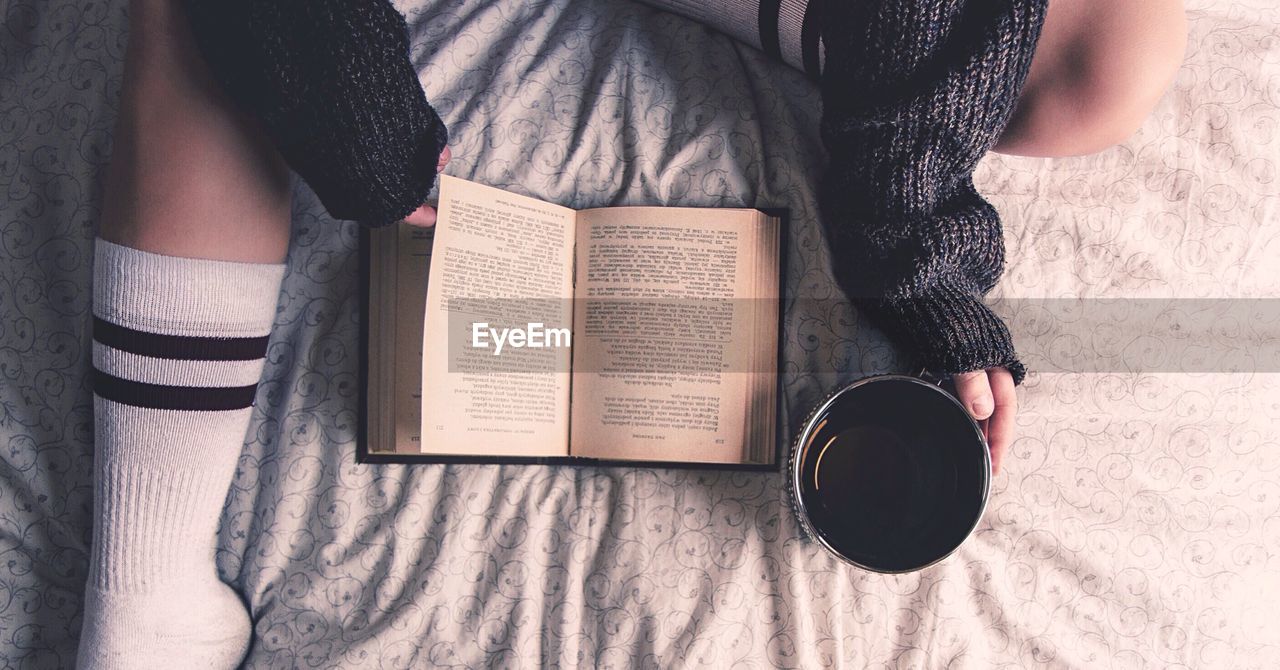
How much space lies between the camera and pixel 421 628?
0.77 metres

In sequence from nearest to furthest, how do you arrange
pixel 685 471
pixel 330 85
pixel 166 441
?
pixel 330 85 → pixel 166 441 → pixel 685 471

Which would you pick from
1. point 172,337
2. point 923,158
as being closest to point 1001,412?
point 923,158

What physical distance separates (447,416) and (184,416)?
0.77 ft

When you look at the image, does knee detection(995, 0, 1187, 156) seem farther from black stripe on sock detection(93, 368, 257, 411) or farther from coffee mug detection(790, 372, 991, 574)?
black stripe on sock detection(93, 368, 257, 411)

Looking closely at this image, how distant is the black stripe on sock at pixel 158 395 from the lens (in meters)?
0.68

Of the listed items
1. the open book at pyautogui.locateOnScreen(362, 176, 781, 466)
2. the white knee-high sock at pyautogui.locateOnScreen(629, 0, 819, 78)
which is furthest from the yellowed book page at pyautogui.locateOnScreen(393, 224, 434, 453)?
the white knee-high sock at pyautogui.locateOnScreen(629, 0, 819, 78)

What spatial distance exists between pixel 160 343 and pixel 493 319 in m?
0.29

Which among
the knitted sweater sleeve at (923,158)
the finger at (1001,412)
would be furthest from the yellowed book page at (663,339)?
the finger at (1001,412)

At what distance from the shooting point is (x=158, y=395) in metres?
0.68

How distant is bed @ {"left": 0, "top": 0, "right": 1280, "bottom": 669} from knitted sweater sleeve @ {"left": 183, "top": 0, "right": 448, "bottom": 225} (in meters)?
0.17

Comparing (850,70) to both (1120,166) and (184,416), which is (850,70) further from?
(184,416)

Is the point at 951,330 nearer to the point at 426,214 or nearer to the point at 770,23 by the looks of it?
the point at 770,23

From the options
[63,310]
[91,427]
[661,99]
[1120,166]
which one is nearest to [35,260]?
[63,310]

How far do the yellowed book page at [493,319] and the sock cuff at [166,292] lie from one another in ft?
0.58
